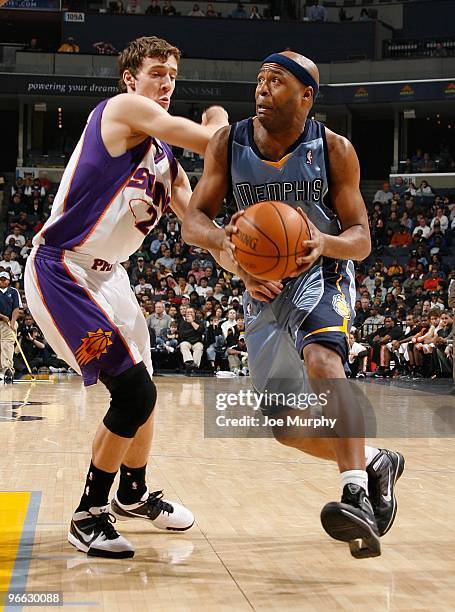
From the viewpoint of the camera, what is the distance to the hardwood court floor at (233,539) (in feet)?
10.5

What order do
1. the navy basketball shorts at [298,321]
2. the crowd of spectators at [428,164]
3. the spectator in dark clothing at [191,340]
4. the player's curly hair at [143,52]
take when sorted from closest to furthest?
the navy basketball shorts at [298,321] → the player's curly hair at [143,52] → the spectator in dark clothing at [191,340] → the crowd of spectators at [428,164]

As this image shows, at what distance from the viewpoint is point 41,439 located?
289 inches

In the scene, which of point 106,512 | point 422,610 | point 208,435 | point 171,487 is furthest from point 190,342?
point 422,610

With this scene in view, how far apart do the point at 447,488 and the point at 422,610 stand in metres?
2.58

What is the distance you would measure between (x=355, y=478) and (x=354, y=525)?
25 centimetres

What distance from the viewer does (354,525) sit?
3096mm

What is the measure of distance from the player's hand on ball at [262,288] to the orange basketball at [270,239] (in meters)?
0.20

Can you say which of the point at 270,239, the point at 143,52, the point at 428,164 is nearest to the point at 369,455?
the point at 270,239

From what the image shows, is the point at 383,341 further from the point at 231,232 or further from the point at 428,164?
the point at 231,232

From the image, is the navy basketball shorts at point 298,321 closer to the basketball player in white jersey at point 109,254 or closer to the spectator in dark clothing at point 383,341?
the basketball player in white jersey at point 109,254

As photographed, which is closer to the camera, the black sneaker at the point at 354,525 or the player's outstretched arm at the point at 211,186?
the black sneaker at the point at 354,525

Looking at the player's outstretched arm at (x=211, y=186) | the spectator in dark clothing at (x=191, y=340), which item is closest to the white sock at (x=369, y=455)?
the player's outstretched arm at (x=211, y=186)

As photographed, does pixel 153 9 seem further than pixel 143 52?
Yes

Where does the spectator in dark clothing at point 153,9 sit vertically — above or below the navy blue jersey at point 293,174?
above
